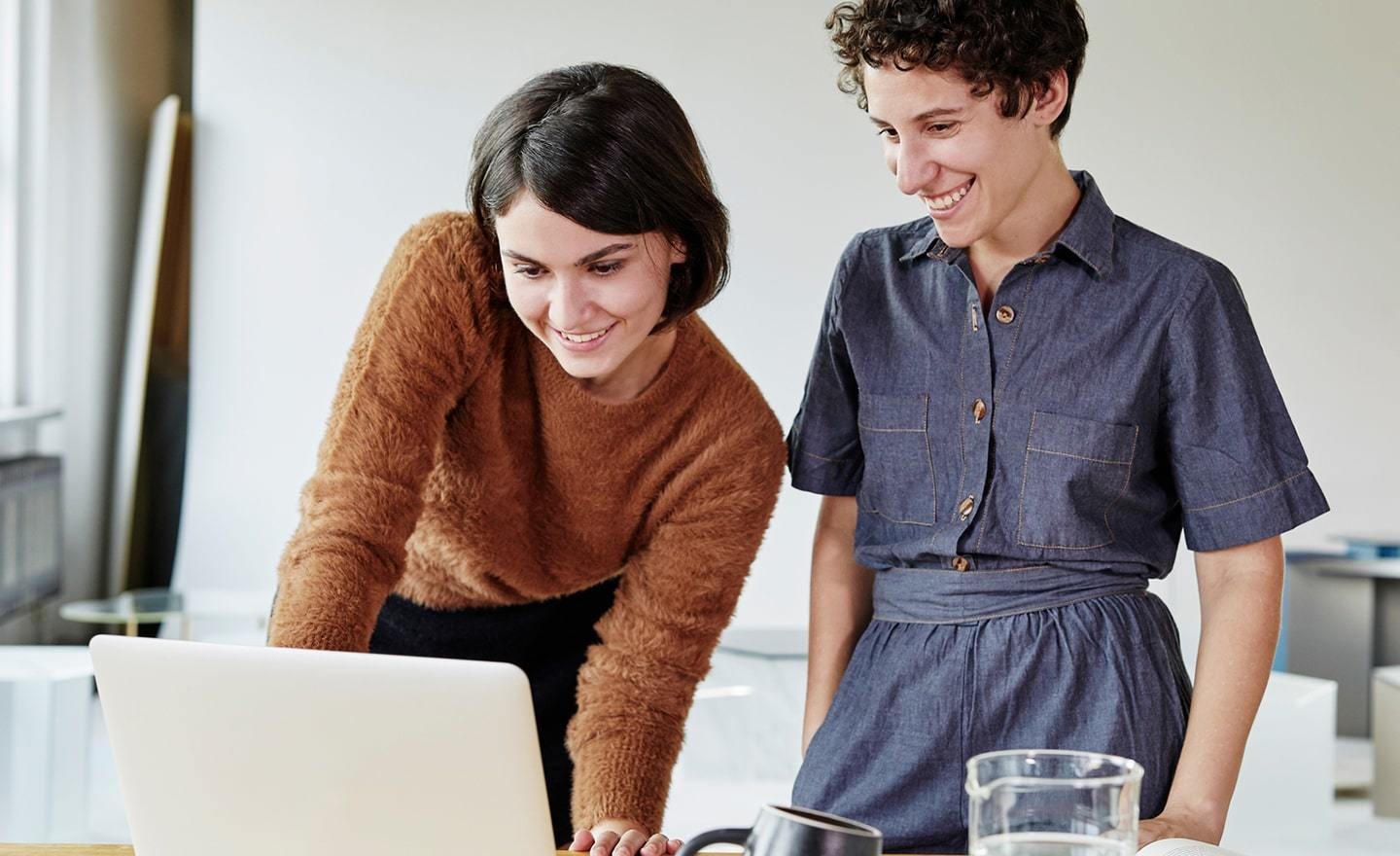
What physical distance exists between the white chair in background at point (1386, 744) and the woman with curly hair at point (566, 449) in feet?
8.08

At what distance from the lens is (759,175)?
185 inches

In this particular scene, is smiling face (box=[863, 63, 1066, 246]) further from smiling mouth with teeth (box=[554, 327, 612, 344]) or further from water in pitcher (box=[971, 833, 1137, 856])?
water in pitcher (box=[971, 833, 1137, 856])

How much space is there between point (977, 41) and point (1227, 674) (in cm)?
55

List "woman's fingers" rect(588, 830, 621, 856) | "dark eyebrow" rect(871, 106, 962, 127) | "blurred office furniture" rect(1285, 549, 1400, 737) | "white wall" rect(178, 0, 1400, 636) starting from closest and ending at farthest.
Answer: "woman's fingers" rect(588, 830, 621, 856) < "dark eyebrow" rect(871, 106, 962, 127) < "blurred office furniture" rect(1285, 549, 1400, 737) < "white wall" rect(178, 0, 1400, 636)

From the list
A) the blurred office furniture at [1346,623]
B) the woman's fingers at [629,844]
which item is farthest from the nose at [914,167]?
the blurred office furniture at [1346,623]

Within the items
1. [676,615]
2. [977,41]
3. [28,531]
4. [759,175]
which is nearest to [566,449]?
[676,615]

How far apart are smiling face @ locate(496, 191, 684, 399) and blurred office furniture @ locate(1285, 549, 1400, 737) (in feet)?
10.7

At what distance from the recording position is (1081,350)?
1262mm

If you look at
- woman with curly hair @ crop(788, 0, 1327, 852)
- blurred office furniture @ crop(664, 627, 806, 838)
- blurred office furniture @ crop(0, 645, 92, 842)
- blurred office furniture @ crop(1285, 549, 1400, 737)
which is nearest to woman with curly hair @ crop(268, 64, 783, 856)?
woman with curly hair @ crop(788, 0, 1327, 852)

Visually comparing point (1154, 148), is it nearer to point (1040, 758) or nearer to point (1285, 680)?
point (1285, 680)

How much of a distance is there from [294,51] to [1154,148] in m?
2.75

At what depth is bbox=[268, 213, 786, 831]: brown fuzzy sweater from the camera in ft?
4.16

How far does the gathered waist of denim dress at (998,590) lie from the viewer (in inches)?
49.6

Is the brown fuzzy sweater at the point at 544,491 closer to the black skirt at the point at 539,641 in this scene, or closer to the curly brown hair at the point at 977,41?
the black skirt at the point at 539,641
